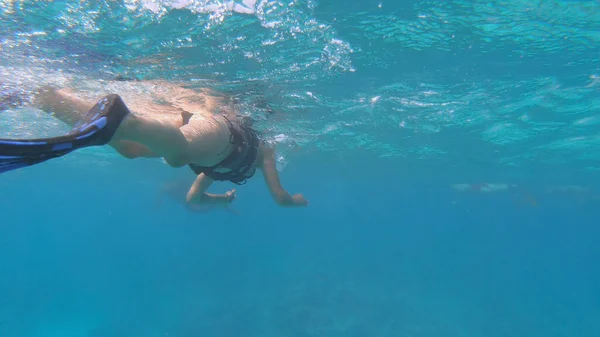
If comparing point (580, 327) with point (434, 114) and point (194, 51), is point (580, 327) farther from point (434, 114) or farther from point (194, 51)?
point (194, 51)

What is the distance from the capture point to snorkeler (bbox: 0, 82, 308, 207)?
9.08ft

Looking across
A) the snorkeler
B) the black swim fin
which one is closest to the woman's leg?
the snorkeler

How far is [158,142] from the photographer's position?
4.05 metres

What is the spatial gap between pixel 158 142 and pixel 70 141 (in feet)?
4.14

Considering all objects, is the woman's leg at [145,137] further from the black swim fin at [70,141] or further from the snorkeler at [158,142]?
the black swim fin at [70,141]

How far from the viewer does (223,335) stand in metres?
20.5

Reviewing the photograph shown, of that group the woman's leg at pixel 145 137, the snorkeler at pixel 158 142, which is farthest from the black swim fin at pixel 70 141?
the woman's leg at pixel 145 137

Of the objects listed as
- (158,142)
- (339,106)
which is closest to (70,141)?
(158,142)

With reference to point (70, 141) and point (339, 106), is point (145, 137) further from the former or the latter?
point (339, 106)

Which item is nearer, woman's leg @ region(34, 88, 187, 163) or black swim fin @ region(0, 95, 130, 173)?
black swim fin @ region(0, 95, 130, 173)

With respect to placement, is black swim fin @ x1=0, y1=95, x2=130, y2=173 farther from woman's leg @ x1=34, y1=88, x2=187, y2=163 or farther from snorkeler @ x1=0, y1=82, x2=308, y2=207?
woman's leg @ x1=34, y1=88, x2=187, y2=163

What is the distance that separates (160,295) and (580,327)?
4073 centimetres

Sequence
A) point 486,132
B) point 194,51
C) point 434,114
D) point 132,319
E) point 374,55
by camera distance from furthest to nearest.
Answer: point 132,319, point 486,132, point 434,114, point 374,55, point 194,51

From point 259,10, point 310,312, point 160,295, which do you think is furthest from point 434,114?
point 160,295
